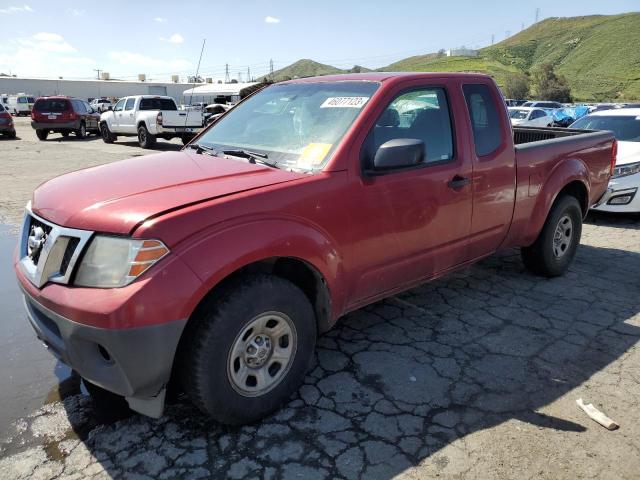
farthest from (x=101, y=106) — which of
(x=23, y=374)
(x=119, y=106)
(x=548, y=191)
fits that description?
(x=548, y=191)

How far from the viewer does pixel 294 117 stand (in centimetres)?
337

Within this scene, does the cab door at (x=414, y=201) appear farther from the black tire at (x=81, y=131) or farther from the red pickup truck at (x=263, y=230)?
the black tire at (x=81, y=131)

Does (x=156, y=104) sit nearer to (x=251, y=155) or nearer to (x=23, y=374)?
(x=23, y=374)

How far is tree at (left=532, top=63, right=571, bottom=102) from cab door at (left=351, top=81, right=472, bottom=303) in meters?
65.7

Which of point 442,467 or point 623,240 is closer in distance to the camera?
point 442,467

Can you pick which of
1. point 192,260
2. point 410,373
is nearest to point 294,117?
point 192,260

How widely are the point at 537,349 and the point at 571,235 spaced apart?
1.91 meters

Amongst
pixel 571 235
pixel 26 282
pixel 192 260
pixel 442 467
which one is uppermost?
pixel 192 260

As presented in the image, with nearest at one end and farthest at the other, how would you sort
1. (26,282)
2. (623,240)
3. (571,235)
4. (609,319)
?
(26,282), (609,319), (571,235), (623,240)

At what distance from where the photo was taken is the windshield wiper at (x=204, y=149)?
11.1 ft

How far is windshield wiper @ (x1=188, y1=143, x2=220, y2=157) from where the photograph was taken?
3.39 meters

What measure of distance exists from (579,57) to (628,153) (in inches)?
4408

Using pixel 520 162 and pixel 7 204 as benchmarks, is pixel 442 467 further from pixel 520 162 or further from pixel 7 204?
pixel 7 204

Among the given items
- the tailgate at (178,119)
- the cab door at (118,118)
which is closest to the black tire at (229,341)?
the tailgate at (178,119)
